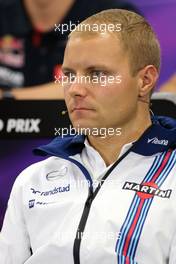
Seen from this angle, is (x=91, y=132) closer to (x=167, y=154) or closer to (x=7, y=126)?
(x=167, y=154)

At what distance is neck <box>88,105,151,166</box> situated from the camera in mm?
1670

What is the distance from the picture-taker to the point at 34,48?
2.59 m

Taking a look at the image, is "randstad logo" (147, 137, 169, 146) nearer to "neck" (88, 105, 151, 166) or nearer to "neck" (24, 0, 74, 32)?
"neck" (88, 105, 151, 166)

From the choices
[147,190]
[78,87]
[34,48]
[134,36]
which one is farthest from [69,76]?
[34,48]

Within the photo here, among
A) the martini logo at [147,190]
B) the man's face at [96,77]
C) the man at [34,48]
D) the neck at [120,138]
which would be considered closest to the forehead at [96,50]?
the man's face at [96,77]

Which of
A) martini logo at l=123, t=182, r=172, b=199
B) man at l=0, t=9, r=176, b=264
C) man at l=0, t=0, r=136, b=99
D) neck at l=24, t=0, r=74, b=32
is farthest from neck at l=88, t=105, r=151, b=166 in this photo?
neck at l=24, t=0, r=74, b=32

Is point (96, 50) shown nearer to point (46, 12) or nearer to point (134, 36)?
point (134, 36)

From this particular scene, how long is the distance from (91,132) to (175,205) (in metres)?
0.33

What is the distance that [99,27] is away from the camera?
162 cm

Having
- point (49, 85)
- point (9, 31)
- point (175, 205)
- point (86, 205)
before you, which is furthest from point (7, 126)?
point (175, 205)

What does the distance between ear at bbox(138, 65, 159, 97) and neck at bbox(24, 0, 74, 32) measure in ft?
3.44

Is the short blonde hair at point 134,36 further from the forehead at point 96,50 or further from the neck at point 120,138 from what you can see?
the neck at point 120,138

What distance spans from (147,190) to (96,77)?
13.3 inches

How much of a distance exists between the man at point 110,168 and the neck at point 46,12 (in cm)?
98
